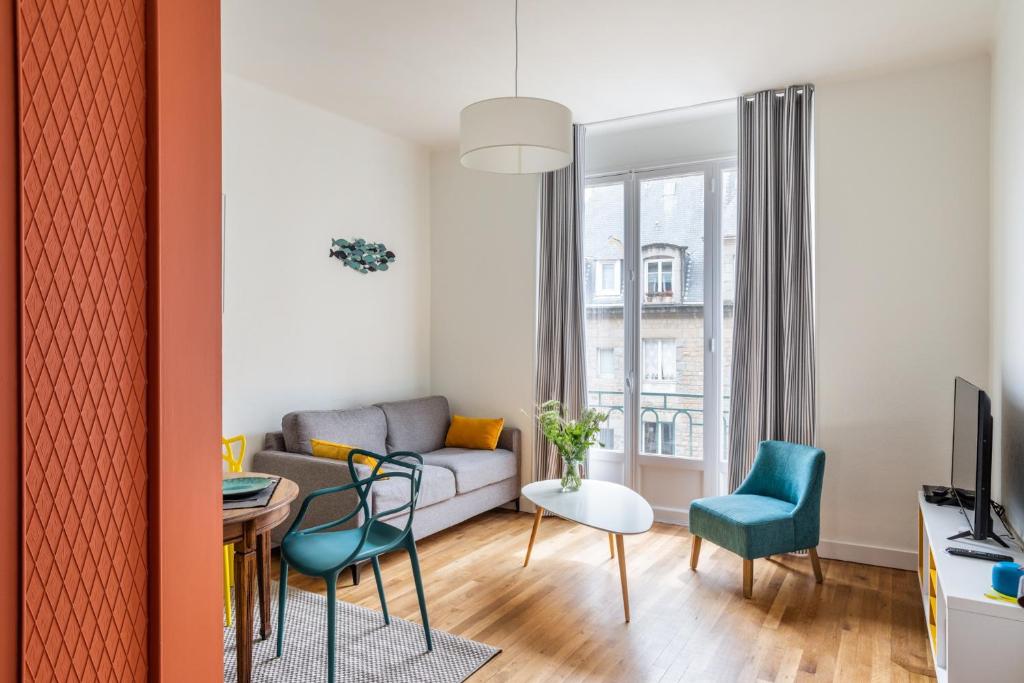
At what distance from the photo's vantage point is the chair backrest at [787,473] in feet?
11.0

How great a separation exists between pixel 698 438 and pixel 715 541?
1.11 m

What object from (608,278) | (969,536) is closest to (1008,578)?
(969,536)

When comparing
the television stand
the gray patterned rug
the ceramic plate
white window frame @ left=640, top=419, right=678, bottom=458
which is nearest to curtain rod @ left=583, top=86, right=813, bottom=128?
white window frame @ left=640, top=419, right=678, bottom=458

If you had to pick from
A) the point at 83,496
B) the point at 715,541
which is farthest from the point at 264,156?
the point at 715,541

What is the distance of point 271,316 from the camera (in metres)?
4.05

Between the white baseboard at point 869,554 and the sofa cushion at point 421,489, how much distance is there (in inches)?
89.3

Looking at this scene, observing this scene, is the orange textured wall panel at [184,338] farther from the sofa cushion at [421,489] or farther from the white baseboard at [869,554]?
the white baseboard at [869,554]

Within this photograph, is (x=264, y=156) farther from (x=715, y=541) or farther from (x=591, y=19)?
(x=715, y=541)

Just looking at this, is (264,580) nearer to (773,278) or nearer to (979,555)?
(979,555)

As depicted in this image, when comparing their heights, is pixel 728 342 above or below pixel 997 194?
below

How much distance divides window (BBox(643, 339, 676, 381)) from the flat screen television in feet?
5.82

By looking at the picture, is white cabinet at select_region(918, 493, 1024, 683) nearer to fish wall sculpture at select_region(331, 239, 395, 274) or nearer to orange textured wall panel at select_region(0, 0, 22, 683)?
orange textured wall panel at select_region(0, 0, 22, 683)

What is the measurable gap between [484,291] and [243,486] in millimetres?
2997

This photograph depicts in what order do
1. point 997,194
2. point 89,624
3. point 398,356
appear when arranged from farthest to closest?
1. point 398,356
2. point 997,194
3. point 89,624
